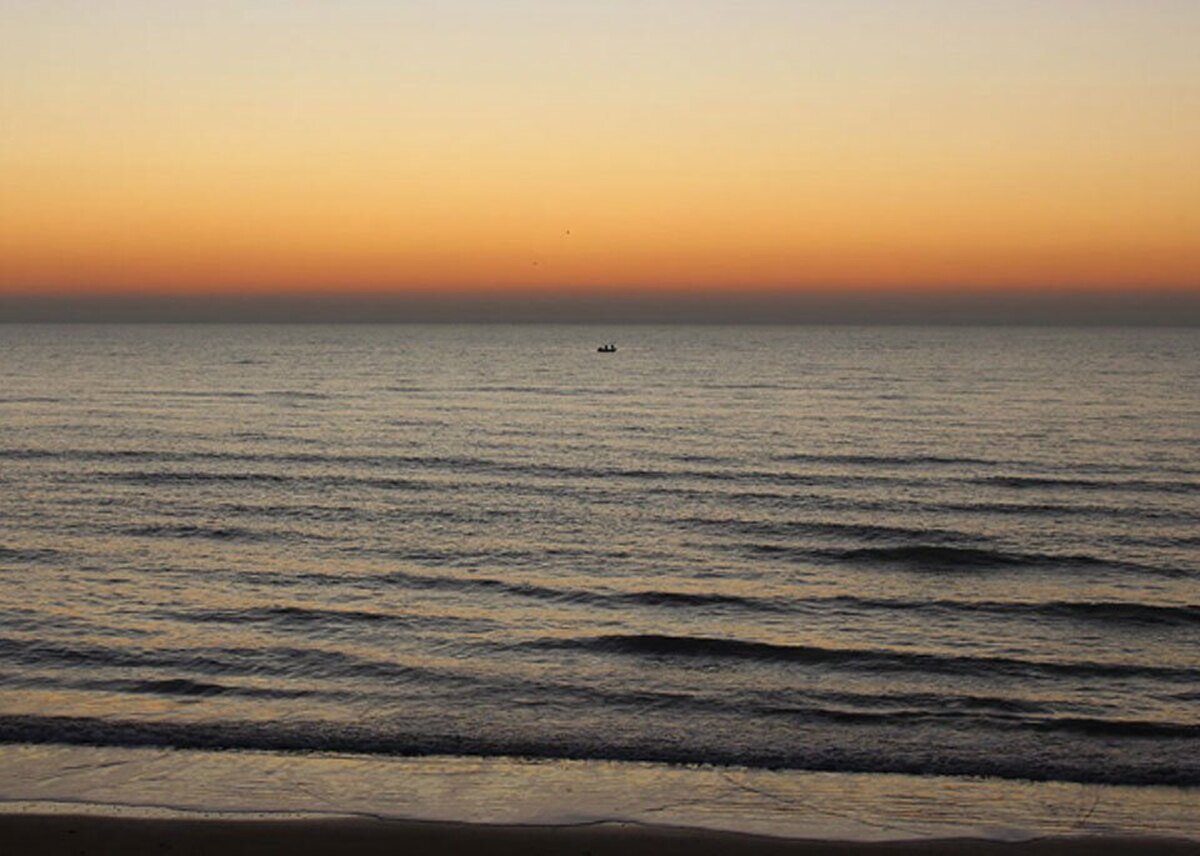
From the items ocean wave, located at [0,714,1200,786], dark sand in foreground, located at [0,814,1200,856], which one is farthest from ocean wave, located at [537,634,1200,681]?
dark sand in foreground, located at [0,814,1200,856]

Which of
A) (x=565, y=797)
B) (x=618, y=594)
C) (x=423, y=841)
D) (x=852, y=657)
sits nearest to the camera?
(x=423, y=841)

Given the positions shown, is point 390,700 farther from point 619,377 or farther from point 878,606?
point 619,377

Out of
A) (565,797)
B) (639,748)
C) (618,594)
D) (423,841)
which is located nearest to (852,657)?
(639,748)

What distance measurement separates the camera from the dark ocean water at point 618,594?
13312 millimetres

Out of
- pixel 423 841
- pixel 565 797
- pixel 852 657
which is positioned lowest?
pixel 852 657

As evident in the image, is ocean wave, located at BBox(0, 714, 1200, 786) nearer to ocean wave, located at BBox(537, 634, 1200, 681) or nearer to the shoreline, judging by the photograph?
the shoreline

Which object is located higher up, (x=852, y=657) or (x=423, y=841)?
(x=423, y=841)

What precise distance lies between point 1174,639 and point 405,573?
13077 mm

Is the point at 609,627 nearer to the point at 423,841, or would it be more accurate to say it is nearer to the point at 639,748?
the point at 639,748

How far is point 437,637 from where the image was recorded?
17172mm

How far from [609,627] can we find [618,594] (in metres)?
2.28

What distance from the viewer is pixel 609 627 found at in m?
17.9

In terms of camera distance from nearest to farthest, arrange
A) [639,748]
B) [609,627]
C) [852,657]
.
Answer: [639,748] → [852,657] → [609,627]

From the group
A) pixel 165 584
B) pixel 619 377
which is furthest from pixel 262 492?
pixel 619 377
